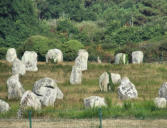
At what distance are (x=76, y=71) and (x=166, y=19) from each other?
195 ft

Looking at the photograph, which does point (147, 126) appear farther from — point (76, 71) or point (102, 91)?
point (76, 71)

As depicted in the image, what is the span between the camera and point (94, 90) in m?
40.6

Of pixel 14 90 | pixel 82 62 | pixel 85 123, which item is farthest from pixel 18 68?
pixel 85 123

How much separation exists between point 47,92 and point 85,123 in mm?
9194

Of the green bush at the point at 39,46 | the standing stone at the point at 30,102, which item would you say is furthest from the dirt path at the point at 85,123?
the green bush at the point at 39,46

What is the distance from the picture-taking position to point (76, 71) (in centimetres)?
4475

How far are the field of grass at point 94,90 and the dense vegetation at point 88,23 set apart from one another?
1465 cm

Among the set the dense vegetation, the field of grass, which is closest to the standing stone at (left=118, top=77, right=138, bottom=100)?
the field of grass

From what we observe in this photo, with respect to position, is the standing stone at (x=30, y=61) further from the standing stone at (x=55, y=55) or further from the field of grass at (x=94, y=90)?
the standing stone at (x=55, y=55)

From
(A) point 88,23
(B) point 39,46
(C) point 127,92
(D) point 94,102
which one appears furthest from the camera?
(A) point 88,23

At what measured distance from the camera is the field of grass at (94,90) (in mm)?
28594

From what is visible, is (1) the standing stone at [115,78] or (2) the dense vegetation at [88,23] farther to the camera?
(2) the dense vegetation at [88,23]

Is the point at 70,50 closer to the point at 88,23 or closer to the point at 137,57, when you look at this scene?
the point at 137,57

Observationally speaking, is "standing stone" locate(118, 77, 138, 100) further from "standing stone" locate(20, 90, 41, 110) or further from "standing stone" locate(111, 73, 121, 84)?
"standing stone" locate(20, 90, 41, 110)
